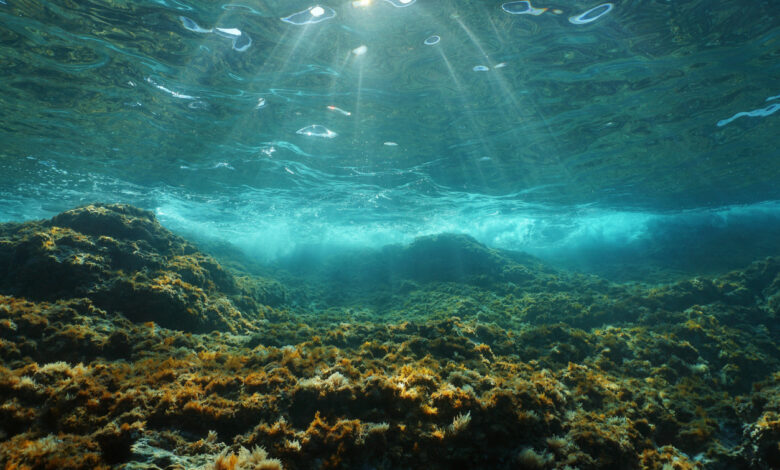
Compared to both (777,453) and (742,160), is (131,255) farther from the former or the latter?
(742,160)

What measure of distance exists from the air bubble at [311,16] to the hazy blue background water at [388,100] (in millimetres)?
137

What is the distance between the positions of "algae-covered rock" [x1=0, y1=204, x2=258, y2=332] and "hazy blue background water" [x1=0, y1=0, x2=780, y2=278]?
5.31 meters

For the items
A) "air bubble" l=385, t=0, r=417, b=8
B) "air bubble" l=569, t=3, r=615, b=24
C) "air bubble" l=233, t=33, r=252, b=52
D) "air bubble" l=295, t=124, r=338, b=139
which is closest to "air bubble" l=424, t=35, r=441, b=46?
"air bubble" l=385, t=0, r=417, b=8

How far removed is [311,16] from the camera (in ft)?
27.1

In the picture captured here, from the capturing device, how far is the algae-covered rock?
749cm

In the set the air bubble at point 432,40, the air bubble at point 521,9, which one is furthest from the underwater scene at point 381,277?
the air bubble at point 432,40

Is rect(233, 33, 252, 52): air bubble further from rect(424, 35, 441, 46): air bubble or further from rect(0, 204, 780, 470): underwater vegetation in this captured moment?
rect(0, 204, 780, 470): underwater vegetation

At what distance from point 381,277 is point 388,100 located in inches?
560

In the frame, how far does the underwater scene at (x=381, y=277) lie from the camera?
429cm

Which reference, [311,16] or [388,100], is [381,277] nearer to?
[388,100]

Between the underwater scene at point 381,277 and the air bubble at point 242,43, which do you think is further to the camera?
the air bubble at point 242,43

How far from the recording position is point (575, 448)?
441cm

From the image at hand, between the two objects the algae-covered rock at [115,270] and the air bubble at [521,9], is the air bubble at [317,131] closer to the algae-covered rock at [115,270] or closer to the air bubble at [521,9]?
the algae-covered rock at [115,270]

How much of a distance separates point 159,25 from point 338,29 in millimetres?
5102
